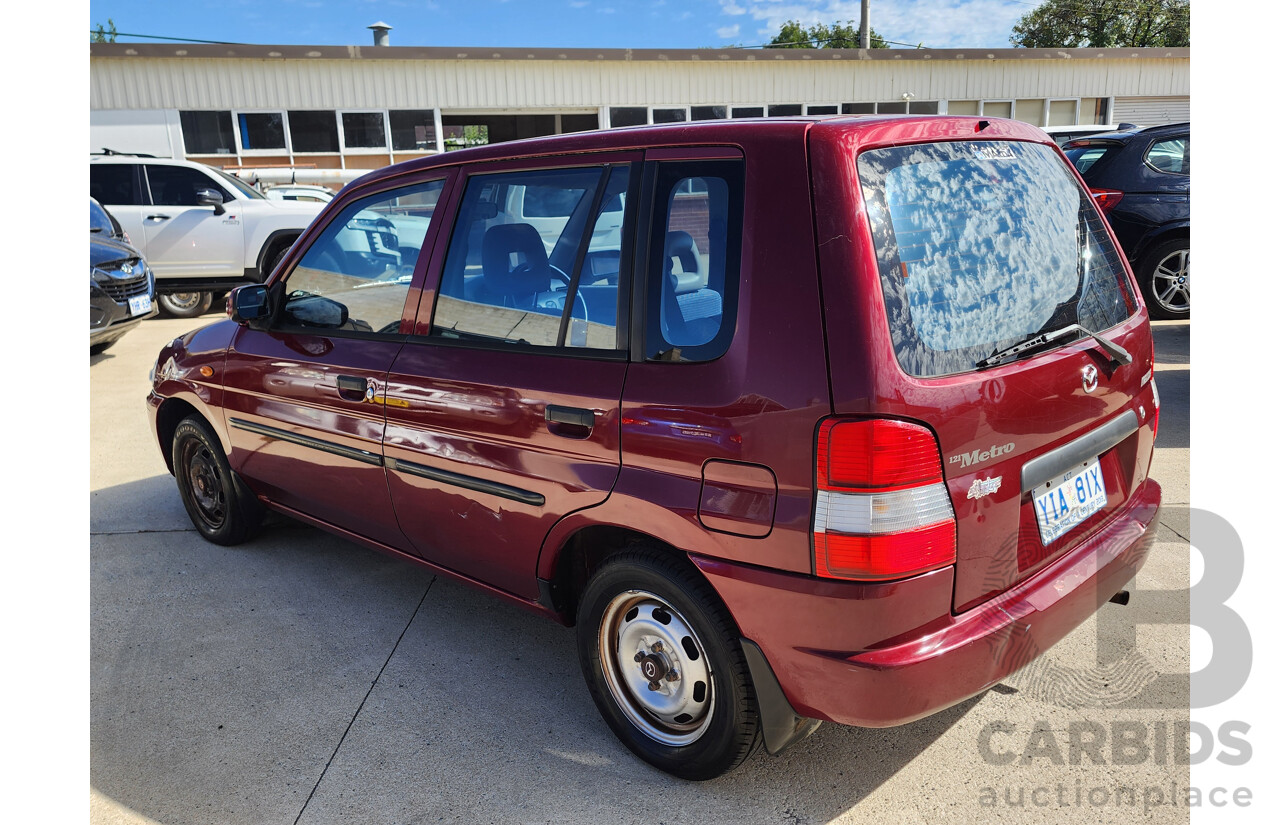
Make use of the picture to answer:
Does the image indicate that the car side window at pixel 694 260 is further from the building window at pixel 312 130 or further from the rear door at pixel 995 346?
the building window at pixel 312 130

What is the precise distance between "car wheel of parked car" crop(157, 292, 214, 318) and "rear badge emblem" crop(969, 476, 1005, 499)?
12.0 meters

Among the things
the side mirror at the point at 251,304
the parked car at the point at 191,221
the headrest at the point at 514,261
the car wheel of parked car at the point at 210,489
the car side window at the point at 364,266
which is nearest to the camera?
the headrest at the point at 514,261

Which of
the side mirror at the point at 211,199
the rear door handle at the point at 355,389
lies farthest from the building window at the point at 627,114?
the rear door handle at the point at 355,389

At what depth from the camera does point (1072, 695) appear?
2.88m

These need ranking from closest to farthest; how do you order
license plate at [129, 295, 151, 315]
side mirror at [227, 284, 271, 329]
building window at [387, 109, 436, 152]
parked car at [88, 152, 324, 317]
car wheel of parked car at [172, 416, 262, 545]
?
1. side mirror at [227, 284, 271, 329]
2. car wheel of parked car at [172, 416, 262, 545]
3. license plate at [129, 295, 151, 315]
4. parked car at [88, 152, 324, 317]
5. building window at [387, 109, 436, 152]

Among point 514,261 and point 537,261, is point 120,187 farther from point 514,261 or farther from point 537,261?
point 537,261

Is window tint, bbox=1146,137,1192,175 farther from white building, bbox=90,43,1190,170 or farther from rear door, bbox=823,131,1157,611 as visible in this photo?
white building, bbox=90,43,1190,170

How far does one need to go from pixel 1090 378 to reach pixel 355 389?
2435 mm

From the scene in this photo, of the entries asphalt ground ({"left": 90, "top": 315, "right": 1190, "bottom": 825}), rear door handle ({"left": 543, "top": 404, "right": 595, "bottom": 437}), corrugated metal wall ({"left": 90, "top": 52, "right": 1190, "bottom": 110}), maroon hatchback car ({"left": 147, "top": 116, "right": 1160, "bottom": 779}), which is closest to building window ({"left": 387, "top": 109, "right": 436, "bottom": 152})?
corrugated metal wall ({"left": 90, "top": 52, "right": 1190, "bottom": 110})

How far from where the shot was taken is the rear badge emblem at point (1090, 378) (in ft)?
7.73

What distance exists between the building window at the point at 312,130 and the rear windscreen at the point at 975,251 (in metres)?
21.2

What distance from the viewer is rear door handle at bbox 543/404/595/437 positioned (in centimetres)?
243

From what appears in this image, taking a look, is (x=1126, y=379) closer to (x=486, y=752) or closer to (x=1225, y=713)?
(x=1225, y=713)
